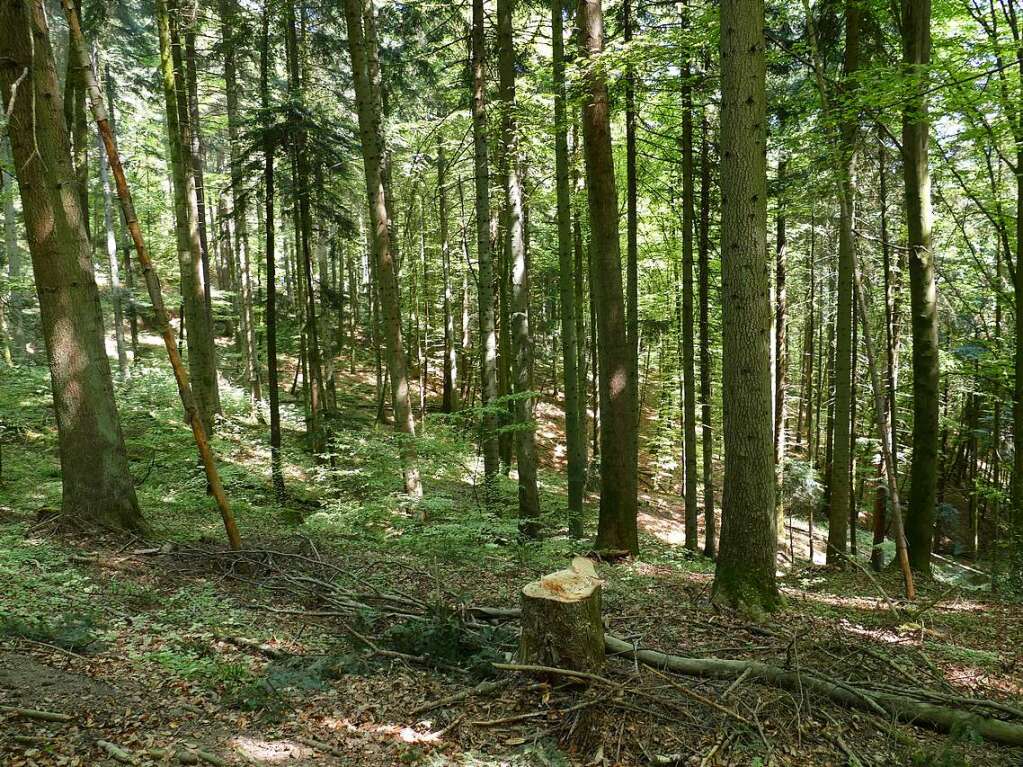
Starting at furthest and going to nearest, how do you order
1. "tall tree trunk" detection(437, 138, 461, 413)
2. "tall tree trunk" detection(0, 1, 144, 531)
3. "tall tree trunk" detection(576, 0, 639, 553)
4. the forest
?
"tall tree trunk" detection(437, 138, 461, 413), "tall tree trunk" detection(576, 0, 639, 553), "tall tree trunk" detection(0, 1, 144, 531), the forest

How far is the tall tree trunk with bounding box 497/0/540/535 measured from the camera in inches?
409

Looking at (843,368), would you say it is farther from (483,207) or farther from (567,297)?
(483,207)

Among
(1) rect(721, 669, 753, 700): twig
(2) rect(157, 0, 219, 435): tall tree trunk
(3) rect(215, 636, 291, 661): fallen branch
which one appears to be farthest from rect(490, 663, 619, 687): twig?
(2) rect(157, 0, 219, 435): tall tree trunk

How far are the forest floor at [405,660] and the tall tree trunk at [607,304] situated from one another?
1.15 m

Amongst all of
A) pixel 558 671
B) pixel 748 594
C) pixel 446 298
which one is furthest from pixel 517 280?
pixel 446 298

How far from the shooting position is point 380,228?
1057cm

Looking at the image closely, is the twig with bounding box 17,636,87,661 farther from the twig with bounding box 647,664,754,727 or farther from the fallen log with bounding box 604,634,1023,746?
the twig with bounding box 647,664,754,727

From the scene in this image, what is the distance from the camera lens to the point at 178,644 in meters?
4.51

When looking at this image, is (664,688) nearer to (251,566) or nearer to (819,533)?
(251,566)

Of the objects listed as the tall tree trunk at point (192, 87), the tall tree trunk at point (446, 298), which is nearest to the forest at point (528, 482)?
the tall tree trunk at point (192, 87)

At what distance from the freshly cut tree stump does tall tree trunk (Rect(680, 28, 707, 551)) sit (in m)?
8.16

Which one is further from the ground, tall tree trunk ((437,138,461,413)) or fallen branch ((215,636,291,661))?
tall tree trunk ((437,138,461,413))

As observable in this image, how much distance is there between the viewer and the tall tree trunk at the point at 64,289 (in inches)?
253

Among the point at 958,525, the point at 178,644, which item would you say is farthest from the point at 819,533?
the point at 178,644
